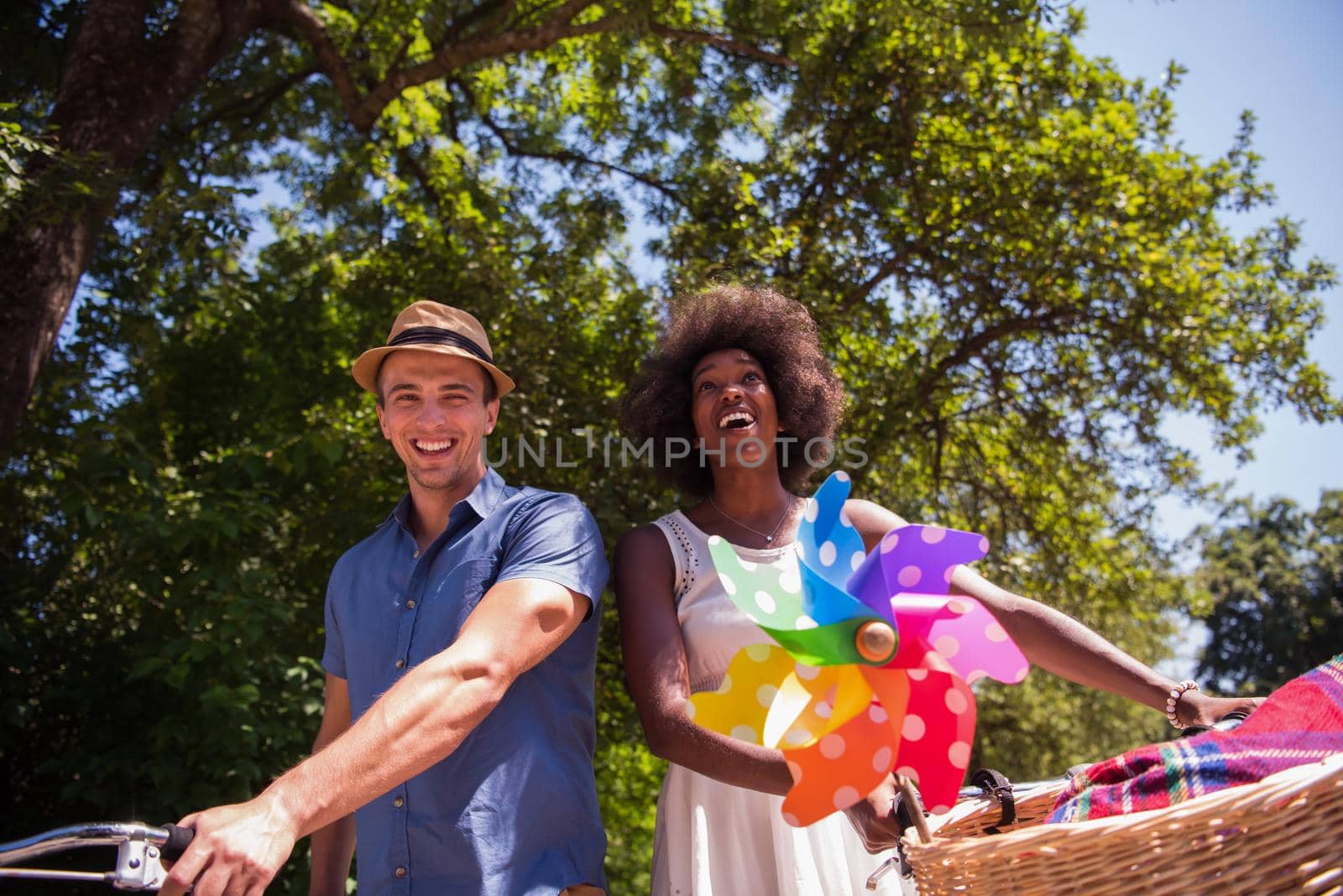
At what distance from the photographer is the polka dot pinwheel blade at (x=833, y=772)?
1.60 meters

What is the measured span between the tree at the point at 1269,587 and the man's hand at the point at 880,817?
748 inches

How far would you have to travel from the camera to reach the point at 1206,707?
2020 millimetres

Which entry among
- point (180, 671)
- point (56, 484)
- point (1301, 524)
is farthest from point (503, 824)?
point (1301, 524)

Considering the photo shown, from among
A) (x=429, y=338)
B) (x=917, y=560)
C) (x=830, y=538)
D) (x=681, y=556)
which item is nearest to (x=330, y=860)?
(x=681, y=556)

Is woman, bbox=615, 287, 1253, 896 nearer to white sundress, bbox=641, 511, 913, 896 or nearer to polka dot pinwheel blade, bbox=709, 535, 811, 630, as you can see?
white sundress, bbox=641, 511, 913, 896

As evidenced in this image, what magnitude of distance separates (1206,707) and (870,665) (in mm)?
791

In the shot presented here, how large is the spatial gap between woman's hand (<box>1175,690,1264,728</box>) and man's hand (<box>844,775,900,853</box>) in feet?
2.01

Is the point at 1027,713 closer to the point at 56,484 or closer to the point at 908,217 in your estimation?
the point at 908,217

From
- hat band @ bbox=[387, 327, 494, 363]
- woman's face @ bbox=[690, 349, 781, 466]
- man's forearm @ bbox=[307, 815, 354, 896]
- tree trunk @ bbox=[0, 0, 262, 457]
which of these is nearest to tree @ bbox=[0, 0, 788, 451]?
tree trunk @ bbox=[0, 0, 262, 457]

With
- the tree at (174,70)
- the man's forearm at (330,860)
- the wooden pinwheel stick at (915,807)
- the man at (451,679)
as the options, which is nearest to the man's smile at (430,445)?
the man at (451,679)

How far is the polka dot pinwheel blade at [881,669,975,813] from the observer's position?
1650 millimetres

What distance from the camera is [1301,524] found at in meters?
21.1

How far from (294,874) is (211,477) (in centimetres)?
168

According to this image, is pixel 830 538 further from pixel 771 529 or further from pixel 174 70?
pixel 174 70
